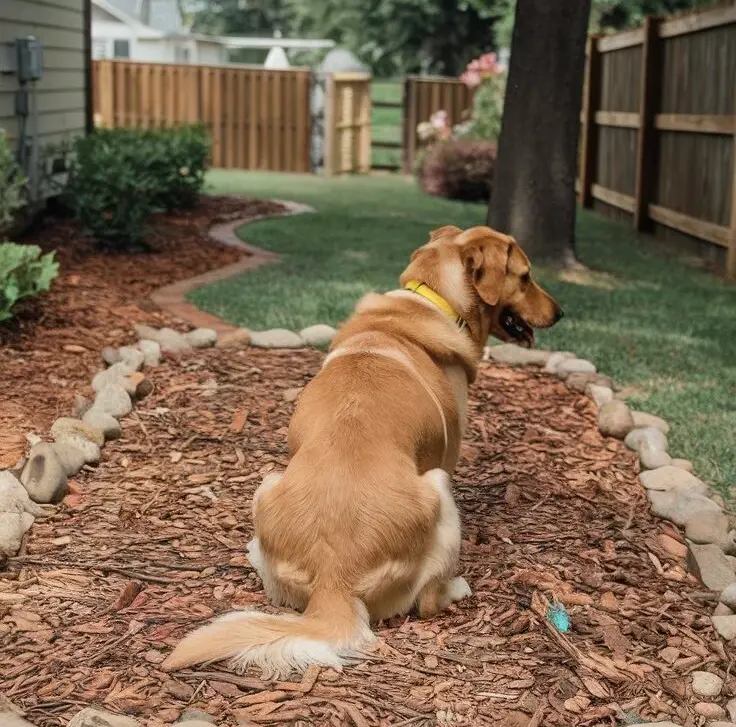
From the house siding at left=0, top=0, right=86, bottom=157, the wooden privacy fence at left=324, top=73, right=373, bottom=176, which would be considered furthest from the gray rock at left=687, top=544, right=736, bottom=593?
the wooden privacy fence at left=324, top=73, right=373, bottom=176

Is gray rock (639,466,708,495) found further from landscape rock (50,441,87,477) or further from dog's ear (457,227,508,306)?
landscape rock (50,441,87,477)

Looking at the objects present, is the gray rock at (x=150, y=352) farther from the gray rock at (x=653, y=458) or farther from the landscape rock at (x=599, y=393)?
the gray rock at (x=653, y=458)

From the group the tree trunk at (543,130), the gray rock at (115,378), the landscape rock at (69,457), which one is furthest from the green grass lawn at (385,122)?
the landscape rock at (69,457)

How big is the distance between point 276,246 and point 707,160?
4.11 meters

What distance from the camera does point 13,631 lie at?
11.3 feet

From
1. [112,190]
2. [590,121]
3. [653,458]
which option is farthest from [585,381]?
[590,121]

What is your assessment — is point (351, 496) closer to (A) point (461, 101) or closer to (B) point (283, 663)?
(B) point (283, 663)

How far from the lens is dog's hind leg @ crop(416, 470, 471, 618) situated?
354cm

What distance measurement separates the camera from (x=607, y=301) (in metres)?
8.51

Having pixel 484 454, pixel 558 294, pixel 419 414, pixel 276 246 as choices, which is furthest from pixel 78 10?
pixel 419 414

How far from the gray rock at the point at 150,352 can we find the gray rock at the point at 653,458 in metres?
2.83

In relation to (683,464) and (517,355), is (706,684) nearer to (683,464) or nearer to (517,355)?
(683,464)

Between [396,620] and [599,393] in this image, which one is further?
[599,393]

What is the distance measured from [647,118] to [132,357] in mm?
7912
